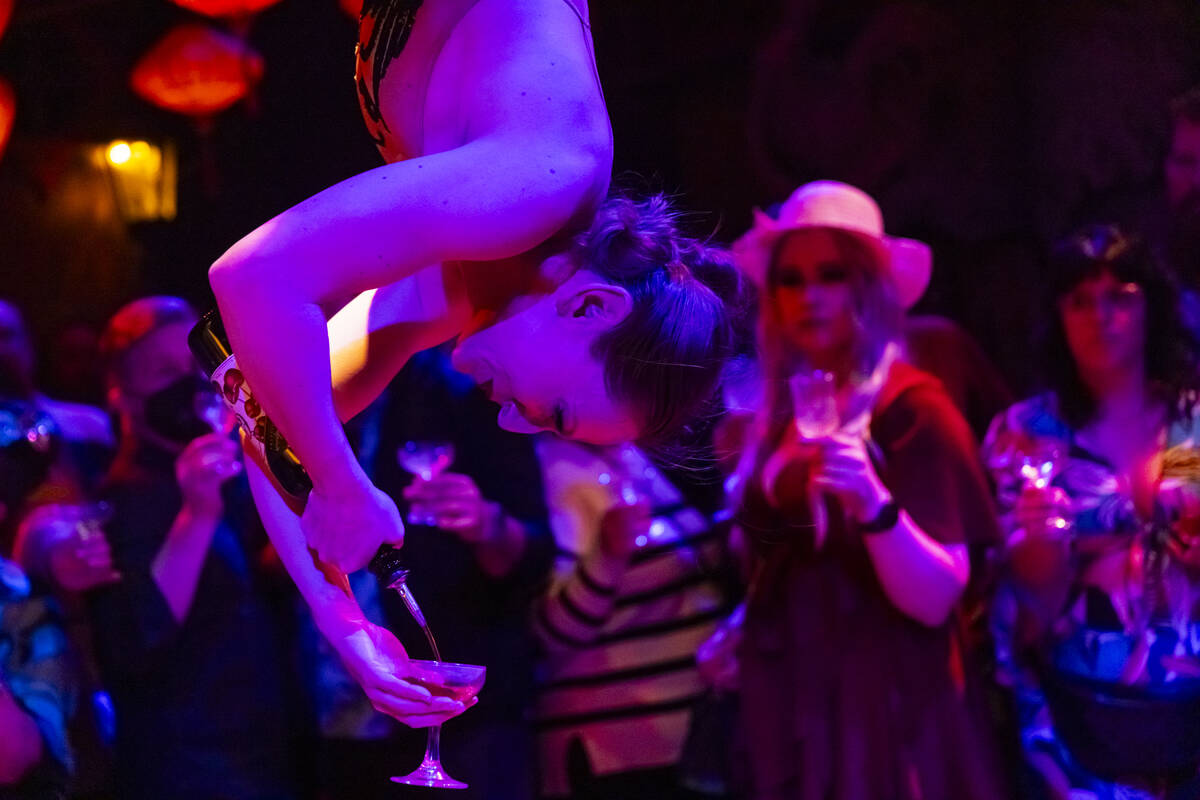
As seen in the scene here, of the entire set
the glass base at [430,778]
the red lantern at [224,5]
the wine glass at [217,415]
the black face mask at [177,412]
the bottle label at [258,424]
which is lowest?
the black face mask at [177,412]

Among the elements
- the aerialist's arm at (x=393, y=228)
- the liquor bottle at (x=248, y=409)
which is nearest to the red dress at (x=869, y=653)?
the liquor bottle at (x=248, y=409)

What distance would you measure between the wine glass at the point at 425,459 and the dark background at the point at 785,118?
1.25 metres

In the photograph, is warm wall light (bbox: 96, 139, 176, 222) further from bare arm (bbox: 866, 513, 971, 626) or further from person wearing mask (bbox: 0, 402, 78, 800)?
bare arm (bbox: 866, 513, 971, 626)

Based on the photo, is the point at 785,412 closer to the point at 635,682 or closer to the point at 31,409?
the point at 635,682

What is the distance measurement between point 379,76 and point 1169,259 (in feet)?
8.55

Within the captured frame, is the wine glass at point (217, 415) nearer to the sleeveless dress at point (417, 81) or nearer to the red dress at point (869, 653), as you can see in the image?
the red dress at point (869, 653)

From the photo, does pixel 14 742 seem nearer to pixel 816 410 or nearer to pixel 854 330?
pixel 816 410

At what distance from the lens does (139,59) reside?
4.21 m

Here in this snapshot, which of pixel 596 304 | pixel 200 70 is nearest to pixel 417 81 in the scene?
pixel 596 304

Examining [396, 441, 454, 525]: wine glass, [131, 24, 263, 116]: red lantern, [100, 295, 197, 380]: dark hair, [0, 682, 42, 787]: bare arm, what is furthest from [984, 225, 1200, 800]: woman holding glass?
[131, 24, 263, 116]: red lantern

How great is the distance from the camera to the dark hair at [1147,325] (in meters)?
2.88

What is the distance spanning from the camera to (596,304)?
4.84ft

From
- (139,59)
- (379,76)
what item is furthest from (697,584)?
(139,59)

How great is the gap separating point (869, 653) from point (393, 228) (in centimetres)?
183
